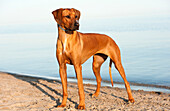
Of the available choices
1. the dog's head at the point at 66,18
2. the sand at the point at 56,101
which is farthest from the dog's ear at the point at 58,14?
the sand at the point at 56,101

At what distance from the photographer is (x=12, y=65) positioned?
14.9 m

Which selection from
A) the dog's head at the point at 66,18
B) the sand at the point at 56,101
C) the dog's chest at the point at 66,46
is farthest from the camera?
the sand at the point at 56,101

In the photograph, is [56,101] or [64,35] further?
[56,101]

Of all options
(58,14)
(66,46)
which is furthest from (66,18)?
(66,46)

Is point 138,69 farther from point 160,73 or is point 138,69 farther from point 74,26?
point 74,26

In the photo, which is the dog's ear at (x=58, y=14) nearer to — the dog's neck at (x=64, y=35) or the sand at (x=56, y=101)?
the dog's neck at (x=64, y=35)

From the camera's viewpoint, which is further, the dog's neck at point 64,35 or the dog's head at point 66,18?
the dog's neck at point 64,35

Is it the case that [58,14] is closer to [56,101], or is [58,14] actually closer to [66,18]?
[66,18]

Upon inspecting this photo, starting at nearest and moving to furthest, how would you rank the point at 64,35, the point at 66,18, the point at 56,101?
1. the point at 66,18
2. the point at 64,35
3. the point at 56,101

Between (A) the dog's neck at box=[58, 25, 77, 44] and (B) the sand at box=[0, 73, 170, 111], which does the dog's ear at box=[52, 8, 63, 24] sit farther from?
(B) the sand at box=[0, 73, 170, 111]

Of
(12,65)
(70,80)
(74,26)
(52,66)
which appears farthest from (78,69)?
(12,65)

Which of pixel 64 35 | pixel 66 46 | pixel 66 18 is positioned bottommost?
pixel 66 46

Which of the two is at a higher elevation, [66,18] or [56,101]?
[66,18]

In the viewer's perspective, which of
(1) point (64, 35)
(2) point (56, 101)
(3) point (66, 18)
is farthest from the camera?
(2) point (56, 101)
